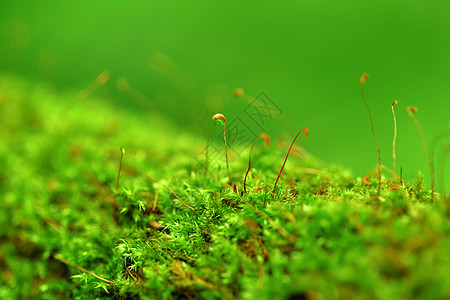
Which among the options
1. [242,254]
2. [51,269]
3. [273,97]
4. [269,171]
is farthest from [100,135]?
[273,97]

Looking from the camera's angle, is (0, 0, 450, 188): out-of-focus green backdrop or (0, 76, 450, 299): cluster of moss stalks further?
(0, 0, 450, 188): out-of-focus green backdrop

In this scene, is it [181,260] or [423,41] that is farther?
[423,41]

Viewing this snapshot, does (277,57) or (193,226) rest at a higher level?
(277,57)

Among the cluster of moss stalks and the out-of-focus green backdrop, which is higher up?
the out-of-focus green backdrop

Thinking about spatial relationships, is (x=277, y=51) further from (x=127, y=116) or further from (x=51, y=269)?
(x=51, y=269)
